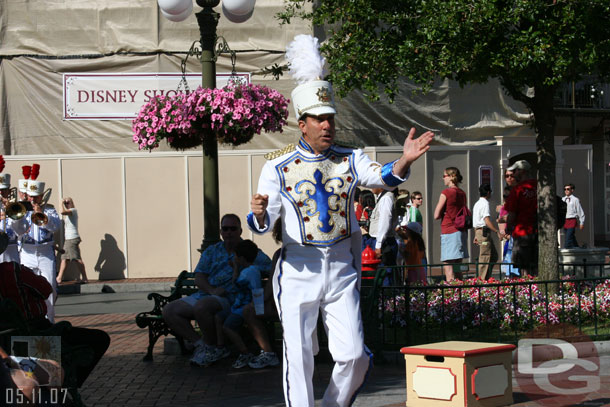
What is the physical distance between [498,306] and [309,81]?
12.8ft

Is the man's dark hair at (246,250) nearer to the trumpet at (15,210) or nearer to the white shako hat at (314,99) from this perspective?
the trumpet at (15,210)

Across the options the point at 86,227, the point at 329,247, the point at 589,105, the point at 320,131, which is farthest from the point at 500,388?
the point at 589,105

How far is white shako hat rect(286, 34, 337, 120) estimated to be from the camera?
5.85 m

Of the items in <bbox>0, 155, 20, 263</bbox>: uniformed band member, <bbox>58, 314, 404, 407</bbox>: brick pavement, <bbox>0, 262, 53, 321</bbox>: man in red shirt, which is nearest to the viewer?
<bbox>0, 262, 53, 321</bbox>: man in red shirt

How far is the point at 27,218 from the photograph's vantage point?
10.2 metres

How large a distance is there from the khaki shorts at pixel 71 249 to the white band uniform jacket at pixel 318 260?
13192mm

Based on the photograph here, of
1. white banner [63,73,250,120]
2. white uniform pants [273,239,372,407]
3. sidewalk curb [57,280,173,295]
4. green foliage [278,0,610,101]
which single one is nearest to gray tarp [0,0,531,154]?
white banner [63,73,250,120]

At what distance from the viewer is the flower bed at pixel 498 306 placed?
29.3 feet

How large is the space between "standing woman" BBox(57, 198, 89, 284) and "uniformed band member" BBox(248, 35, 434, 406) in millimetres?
13045

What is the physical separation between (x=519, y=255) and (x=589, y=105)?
2070 cm

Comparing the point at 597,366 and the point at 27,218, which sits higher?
the point at 27,218

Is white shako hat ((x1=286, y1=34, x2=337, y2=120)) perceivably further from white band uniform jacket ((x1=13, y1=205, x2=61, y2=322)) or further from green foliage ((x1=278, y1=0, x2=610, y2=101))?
white band uniform jacket ((x1=13, y1=205, x2=61, y2=322))

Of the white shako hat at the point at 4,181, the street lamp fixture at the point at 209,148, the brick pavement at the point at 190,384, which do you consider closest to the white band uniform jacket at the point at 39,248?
the white shako hat at the point at 4,181

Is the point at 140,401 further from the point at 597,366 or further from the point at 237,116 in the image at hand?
the point at 597,366
